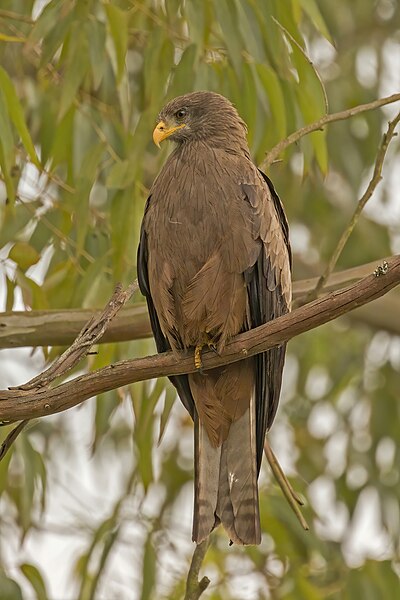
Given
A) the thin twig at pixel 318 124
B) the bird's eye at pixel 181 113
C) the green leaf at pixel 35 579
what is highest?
the bird's eye at pixel 181 113

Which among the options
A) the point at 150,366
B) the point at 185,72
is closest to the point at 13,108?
the point at 185,72

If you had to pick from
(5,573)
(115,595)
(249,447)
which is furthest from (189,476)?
(249,447)

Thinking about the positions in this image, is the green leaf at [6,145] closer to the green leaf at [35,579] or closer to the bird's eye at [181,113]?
the bird's eye at [181,113]

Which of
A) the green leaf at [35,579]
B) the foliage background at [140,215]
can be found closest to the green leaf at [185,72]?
the foliage background at [140,215]

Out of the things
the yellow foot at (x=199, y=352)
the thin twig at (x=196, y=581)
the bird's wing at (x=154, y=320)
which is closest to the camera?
the thin twig at (x=196, y=581)

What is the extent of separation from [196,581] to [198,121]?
1639 mm

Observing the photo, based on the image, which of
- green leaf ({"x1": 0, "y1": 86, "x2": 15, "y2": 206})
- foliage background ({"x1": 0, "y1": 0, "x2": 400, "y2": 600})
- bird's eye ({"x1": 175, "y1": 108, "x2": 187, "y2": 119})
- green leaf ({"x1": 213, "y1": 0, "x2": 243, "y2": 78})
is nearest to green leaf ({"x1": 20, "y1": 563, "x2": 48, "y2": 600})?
foliage background ({"x1": 0, "y1": 0, "x2": 400, "y2": 600})

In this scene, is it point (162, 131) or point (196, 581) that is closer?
point (196, 581)

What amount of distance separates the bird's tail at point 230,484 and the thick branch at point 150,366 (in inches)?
22.0

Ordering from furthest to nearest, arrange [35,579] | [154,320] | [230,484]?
[35,579]
[154,320]
[230,484]

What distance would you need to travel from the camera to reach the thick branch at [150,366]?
293 cm

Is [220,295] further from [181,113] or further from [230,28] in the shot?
[230,28]

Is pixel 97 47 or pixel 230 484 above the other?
pixel 97 47

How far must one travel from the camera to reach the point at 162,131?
13.1 ft
